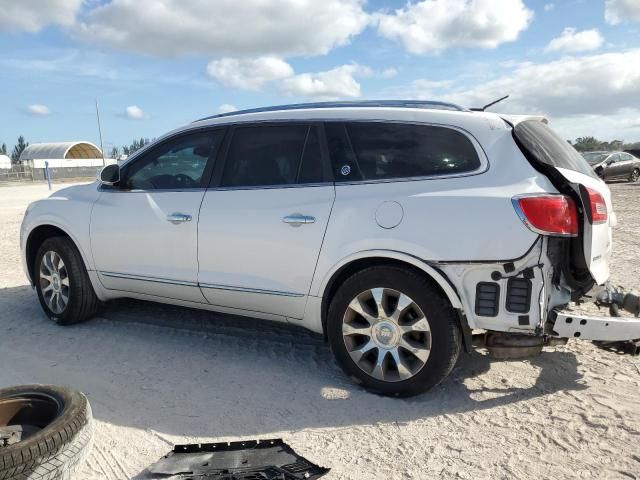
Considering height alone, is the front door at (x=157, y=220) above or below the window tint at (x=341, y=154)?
below

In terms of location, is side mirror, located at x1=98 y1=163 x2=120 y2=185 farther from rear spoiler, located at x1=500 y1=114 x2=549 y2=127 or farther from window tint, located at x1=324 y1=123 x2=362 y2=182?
rear spoiler, located at x1=500 y1=114 x2=549 y2=127

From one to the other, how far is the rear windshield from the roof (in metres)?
87.3

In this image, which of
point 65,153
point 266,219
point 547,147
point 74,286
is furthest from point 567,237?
point 65,153

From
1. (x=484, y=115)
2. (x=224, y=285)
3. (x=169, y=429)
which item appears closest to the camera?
(x=169, y=429)

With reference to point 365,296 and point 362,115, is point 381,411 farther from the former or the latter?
point 362,115

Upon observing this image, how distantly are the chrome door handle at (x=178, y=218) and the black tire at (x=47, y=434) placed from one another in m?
1.54

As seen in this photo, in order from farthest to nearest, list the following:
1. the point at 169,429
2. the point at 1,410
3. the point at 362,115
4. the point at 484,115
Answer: the point at 362,115 → the point at 484,115 → the point at 169,429 → the point at 1,410

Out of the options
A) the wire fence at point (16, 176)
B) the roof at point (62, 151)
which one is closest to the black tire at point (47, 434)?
the wire fence at point (16, 176)

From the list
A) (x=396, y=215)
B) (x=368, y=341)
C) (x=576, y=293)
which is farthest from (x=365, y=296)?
(x=576, y=293)

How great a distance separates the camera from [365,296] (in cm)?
361

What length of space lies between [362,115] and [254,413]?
210 cm

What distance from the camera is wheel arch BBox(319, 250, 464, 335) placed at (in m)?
3.35

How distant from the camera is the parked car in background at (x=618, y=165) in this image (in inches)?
933

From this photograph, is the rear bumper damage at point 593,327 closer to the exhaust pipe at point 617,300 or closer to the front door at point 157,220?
the exhaust pipe at point 617,300
